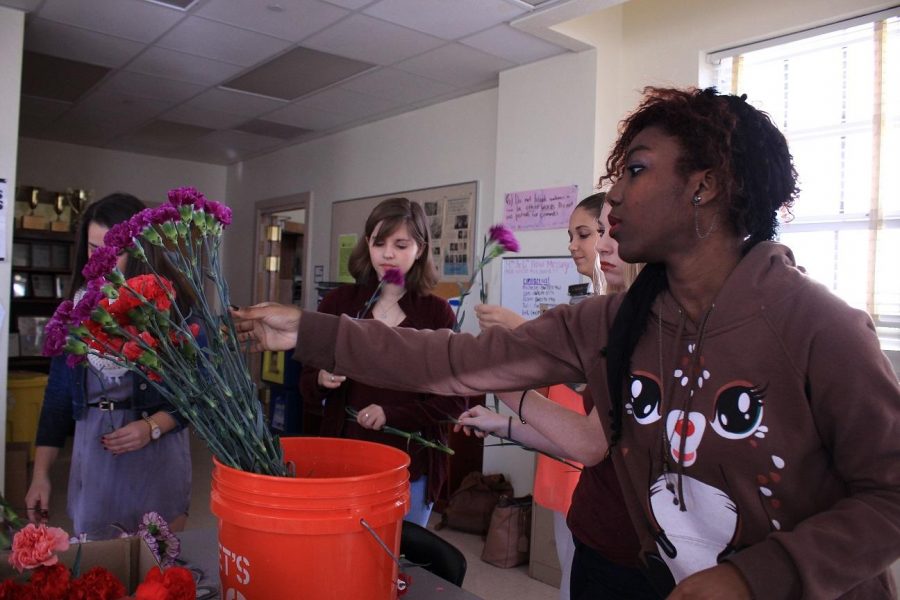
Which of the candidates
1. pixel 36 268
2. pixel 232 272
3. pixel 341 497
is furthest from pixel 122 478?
pixel 232 272

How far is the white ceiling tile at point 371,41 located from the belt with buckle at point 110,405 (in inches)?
93.9

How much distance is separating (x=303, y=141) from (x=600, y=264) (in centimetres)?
497

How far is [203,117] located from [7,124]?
2.18 meters

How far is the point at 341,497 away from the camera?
0.78 m

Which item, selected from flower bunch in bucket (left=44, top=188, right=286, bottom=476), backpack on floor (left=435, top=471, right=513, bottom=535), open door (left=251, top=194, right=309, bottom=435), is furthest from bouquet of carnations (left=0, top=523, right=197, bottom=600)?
open door (left=251, top=194, right=309, bottom=435)

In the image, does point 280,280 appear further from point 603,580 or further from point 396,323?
point 603,580

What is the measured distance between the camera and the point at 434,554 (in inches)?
57.6

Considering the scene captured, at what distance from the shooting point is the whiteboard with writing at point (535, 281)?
379cm

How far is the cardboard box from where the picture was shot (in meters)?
0.98

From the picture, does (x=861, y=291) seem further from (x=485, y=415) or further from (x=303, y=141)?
(x=303, y=141)

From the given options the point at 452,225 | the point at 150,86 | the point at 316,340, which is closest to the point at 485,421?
the point at 316,340

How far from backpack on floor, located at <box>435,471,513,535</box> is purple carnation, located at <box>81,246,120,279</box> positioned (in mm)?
3305

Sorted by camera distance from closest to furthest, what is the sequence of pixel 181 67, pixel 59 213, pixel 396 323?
pixel 396 323, pixel 181 67, pixel 59 213

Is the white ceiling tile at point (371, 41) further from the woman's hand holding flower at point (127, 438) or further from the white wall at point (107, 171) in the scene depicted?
the white wall at point (107, 171)
